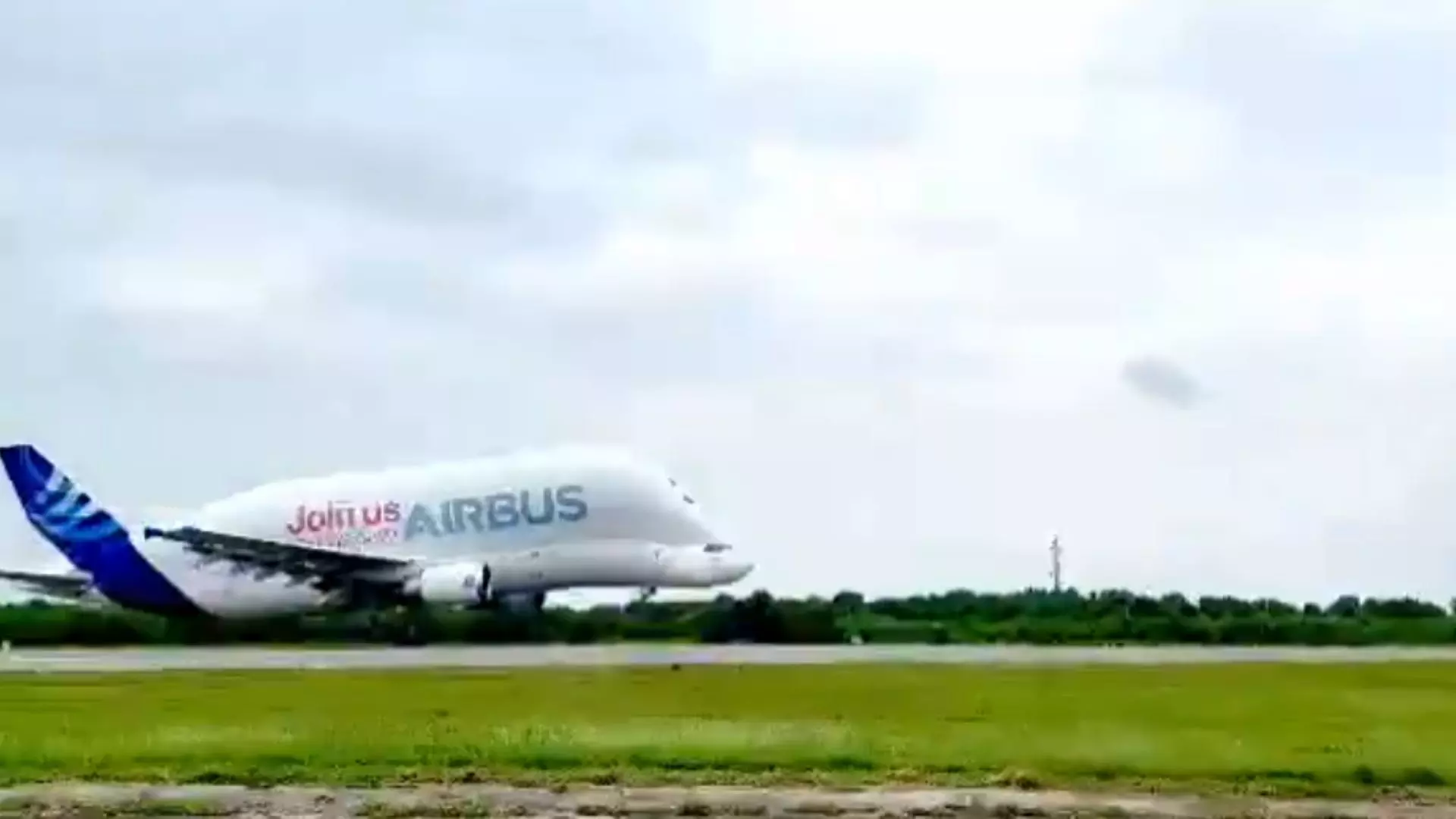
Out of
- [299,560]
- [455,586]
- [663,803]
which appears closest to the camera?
[663,803]

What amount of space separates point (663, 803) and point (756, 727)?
22.3 ft

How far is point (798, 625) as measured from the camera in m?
59.8

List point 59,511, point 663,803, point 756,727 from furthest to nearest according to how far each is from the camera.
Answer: point 59,511
point 756,727
point 663,803

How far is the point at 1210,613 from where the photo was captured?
68.7 m

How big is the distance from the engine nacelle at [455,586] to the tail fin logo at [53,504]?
14.3 m

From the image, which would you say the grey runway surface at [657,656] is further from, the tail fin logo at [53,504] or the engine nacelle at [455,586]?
the tail fin logo at [53,504]

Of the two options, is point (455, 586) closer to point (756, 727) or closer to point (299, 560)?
point (299, 560)

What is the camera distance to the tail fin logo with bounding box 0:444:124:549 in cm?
7269

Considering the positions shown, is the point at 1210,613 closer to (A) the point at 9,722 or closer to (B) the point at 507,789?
(A) the point at 9,722

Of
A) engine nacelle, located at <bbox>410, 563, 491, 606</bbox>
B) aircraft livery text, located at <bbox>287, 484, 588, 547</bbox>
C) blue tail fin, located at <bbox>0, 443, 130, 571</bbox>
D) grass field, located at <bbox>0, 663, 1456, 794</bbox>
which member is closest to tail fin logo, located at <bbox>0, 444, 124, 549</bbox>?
blue tail fin, located at <bbox>0, 443, 130, 571</bbox>

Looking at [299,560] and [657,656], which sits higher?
[299,560]

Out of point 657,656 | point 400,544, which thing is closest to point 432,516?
point 400,544

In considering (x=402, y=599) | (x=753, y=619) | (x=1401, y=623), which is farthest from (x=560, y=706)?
(x=1401, y=623)

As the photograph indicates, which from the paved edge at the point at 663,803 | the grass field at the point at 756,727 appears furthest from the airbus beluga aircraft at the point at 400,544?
the paved edge at the point at 663,803
